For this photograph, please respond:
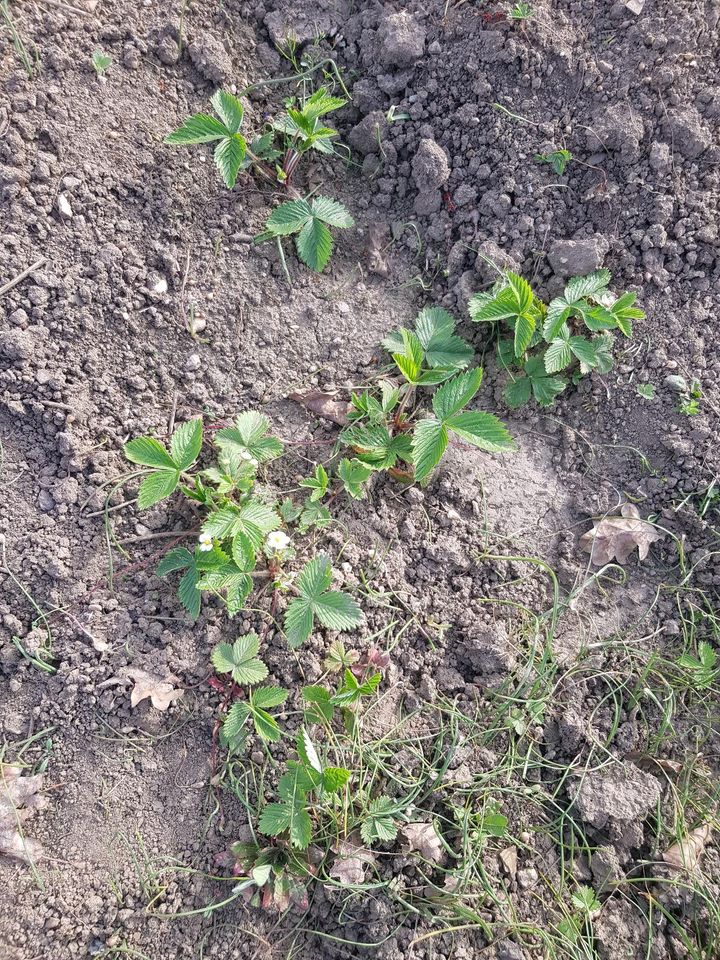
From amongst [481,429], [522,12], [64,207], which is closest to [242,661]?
[481,429]

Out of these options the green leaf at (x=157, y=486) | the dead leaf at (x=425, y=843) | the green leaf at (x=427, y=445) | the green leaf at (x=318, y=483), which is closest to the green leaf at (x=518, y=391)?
the green leaf at (x=427, y=445)

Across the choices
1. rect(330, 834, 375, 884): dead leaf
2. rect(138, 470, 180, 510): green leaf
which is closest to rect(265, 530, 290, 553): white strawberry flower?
rect(138, 470, 180, 510): green leaf

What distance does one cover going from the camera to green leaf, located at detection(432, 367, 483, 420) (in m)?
1.78

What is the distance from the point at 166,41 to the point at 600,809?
2.73m

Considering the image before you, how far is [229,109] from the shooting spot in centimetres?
196

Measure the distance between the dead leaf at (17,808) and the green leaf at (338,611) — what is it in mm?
874

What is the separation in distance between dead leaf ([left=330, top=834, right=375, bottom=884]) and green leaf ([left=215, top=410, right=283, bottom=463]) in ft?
3.57

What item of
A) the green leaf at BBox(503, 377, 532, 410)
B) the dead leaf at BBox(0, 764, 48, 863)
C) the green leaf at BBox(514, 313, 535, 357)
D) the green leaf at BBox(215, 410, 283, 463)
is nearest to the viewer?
the dead leaf at BBox(0, 764, 48, 863)

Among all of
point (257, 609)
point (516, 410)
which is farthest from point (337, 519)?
point (516, 410)

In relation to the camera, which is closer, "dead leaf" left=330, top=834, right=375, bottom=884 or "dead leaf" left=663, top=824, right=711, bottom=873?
"dead leaf" left=330, top=834, right=375, bottom=884

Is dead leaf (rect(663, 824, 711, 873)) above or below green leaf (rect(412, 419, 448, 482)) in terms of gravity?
below

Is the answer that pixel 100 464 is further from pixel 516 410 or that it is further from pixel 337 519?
pixel 516 410

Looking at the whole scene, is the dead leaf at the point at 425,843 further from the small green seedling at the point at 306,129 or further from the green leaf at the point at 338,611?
the small green seedling at the point at 306,129

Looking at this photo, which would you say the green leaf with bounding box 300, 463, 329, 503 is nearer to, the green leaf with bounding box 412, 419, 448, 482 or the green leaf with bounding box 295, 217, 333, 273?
the green leaf with bounding box 412, 419, 448, 482
